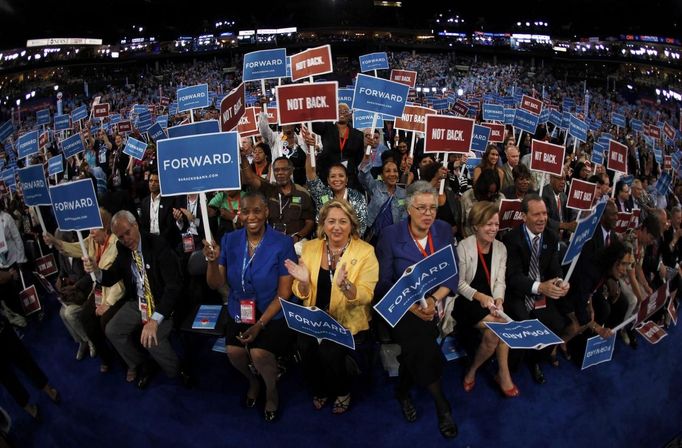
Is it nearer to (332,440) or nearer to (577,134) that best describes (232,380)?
(332,440)

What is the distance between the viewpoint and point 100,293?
4.23 metres

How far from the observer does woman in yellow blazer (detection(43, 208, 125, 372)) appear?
4188mm

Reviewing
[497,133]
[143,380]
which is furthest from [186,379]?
[497,133]

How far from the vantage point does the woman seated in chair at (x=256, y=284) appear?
3.61 meters

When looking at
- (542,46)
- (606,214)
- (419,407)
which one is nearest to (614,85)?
(542,46)

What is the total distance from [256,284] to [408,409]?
5.80ft

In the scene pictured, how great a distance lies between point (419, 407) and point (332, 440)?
0.85 meters

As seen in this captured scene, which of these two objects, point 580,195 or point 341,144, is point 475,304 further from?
point 341,144

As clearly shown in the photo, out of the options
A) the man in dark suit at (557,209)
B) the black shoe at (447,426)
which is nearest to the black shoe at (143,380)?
the black shoe at (447,426)

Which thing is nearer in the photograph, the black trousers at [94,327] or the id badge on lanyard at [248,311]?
the id badge on lanyard at [248,311]

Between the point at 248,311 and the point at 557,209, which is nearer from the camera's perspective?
the point at 248,311

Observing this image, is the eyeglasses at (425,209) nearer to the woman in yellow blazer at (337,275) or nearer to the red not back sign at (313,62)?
the woman in yellow blazer at (337,275)

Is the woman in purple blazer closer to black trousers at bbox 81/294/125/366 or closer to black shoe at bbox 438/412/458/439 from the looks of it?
black shoe at bbox 438/412/458/439

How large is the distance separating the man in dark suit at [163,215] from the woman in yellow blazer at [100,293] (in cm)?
125
